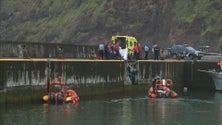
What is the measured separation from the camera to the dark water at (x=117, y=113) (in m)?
30.4

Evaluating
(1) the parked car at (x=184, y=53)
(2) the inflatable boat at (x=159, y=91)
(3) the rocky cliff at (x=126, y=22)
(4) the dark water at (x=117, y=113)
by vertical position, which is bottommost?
(4) the dark water at (x=117, y=113)

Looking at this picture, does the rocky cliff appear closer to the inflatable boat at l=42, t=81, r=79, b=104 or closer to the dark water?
the dark water

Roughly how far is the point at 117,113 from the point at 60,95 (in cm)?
477

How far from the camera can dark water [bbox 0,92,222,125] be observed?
99.6 feet

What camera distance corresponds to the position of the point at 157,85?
145 ft

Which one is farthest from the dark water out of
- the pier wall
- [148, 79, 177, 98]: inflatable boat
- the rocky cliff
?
the rocky cliff

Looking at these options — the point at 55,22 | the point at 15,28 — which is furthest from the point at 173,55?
the point at 15,28

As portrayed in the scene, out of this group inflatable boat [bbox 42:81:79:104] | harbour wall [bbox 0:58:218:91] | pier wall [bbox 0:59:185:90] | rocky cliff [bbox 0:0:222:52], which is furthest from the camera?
rocky cliff [bbox 0:0:222:52]

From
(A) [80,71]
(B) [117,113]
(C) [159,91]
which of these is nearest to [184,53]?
(C) [159,91]

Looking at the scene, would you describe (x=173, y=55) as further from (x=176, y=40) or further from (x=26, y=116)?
(x=26, y=116)

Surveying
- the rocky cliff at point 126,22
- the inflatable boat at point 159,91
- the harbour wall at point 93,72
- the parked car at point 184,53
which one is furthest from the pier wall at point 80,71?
the rocky cliff at point 126,22

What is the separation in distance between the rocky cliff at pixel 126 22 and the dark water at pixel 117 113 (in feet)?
151

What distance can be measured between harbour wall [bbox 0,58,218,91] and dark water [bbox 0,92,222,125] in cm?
175

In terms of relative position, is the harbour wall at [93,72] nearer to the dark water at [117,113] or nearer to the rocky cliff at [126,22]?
the dark water at [117,113]
